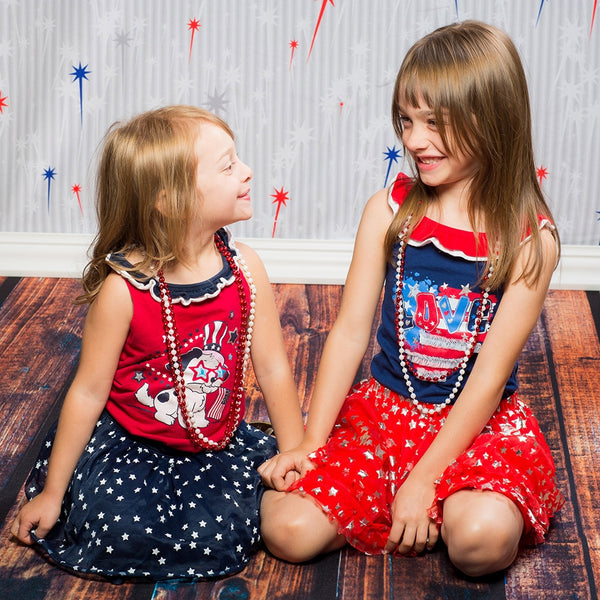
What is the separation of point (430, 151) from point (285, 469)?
1.59ft

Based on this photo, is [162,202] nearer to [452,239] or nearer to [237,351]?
[237,351]

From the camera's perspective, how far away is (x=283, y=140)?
91.4 inches

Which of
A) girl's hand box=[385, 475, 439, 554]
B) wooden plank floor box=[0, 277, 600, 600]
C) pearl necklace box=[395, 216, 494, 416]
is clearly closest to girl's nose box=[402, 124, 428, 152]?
pearl necklace box=[395, 216, 494, 416]

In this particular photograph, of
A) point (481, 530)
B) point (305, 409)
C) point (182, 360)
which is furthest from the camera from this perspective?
point (305, 409)

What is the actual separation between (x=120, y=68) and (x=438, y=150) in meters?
1.11

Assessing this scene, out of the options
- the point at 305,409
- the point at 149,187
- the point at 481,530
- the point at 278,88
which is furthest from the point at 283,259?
the point at 481,530

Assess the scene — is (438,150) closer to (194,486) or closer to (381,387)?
(381,387)

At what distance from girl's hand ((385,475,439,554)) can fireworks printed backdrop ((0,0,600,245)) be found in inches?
42.5

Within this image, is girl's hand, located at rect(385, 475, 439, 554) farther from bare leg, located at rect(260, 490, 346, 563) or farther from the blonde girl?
the blonde girl

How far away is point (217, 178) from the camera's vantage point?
1369mm

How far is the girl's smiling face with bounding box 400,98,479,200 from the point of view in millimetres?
1372

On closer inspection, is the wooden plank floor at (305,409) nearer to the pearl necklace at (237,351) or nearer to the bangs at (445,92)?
the pearl necklace at (237,351)

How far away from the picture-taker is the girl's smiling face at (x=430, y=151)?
4.50ft

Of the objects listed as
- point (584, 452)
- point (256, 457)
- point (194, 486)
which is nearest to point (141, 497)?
point (194, 486)
